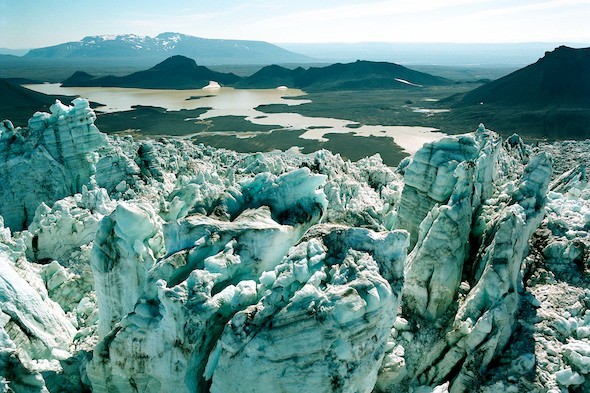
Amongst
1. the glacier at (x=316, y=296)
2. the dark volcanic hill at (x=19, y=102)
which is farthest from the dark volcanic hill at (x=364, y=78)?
the glacier at (x=316, y=296)

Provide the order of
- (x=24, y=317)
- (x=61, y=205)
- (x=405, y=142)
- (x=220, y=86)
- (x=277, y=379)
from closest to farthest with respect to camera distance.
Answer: (x=277, y=379) < (x=24, y=317) < (x=61, y=205) < (x=405, y=142) < (x=220, y=86)

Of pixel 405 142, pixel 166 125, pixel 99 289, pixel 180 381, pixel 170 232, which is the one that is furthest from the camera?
pixel 166 125

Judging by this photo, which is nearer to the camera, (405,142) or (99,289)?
(99,289)

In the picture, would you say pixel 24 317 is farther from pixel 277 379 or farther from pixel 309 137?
pixel 309 137

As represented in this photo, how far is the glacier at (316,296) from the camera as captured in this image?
5.11 metres

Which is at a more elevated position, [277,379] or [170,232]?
[170,232]

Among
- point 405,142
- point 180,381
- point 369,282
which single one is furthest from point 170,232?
point 405,142

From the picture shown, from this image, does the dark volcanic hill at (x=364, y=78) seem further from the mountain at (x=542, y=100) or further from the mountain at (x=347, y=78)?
the mountain at (x=542, y=100)

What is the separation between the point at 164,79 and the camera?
11088cm

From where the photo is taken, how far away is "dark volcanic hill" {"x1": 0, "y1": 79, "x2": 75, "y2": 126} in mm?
60891

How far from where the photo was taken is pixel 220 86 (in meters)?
112

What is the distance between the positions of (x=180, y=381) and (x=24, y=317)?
3.55 metres

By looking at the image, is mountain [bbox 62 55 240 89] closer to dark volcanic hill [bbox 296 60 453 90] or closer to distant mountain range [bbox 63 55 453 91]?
distant mountain range [bbox 63 55 453 91]

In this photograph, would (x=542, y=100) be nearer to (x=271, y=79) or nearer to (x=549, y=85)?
(x=549, y=85)
